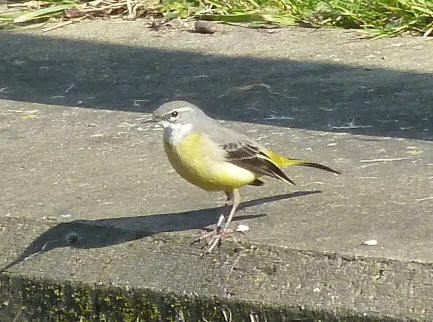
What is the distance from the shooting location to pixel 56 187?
5562 mm

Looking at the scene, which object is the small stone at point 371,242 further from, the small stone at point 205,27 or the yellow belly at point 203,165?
the small stone at point 205,27

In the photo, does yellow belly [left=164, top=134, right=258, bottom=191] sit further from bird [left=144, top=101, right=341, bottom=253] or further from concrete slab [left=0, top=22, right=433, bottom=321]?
concrete slab [left=0, top=22, right=433, bottom=321]

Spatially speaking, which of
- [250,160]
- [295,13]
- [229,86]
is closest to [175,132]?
[250,160]

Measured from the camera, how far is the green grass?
27.0ft

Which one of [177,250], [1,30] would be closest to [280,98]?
[177,250]

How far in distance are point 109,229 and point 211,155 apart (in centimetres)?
57

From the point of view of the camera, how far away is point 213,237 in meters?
4.70

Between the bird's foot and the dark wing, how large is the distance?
1.17 feet

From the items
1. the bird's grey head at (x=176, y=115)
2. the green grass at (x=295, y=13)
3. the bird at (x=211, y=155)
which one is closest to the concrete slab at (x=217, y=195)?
the bird at (x=211, y=155)

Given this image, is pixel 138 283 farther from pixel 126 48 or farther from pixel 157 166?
pixel 126 48

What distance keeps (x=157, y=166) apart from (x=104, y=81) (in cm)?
187

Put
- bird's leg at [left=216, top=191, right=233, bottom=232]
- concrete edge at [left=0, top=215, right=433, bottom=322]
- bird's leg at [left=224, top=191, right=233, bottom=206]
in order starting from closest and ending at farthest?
concrete edge at [left=0, top=215, right=433, bottom=322]
bird's leg at [left=216, top=191, right=233, bottom=232]
bird's leg at [left=224, top=191, right=233, bottom=206]

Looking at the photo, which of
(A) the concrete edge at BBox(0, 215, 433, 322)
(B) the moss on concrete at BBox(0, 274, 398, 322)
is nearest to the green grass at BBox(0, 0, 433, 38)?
(A) the concrete edge at BBox(0, 215, 433, 322)

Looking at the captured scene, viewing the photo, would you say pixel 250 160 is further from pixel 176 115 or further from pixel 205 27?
pixel 205 27
